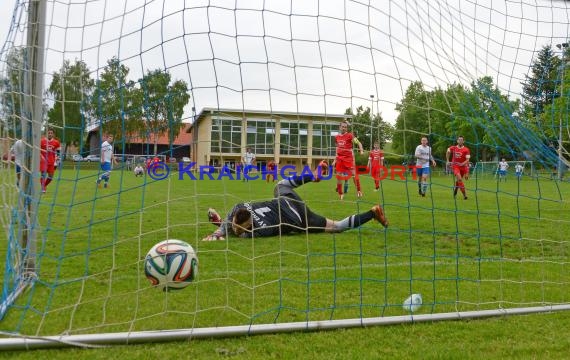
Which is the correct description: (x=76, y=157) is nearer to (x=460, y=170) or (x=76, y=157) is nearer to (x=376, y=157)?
(x=376, y=157)

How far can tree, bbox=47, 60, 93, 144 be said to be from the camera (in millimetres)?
3531

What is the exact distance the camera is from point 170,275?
343cm

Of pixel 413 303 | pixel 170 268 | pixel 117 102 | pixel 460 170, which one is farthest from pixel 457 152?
pixel 117 102

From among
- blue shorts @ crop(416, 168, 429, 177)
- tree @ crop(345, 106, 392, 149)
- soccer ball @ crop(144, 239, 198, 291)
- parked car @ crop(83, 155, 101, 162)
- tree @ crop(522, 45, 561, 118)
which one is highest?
tree @ crop(522, 45, 561, 118)

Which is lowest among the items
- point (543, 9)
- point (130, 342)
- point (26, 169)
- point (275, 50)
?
point (130, 342)

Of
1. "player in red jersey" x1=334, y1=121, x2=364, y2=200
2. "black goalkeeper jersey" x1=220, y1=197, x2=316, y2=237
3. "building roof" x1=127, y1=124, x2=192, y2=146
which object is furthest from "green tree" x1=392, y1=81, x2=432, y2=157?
"black goalkeeper jersey" x1=220, y1=197, x2=316, y2=237

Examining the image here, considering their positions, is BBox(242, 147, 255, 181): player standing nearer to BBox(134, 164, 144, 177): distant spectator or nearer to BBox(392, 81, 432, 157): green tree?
BBox(134, 164, 144, 177): distant spectator

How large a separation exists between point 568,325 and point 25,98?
430 cm

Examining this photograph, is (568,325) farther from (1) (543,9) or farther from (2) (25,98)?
(2) (25,98)

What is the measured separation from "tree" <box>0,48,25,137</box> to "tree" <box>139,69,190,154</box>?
1.02 m

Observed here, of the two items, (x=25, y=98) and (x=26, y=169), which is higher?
(x=25, y=98)

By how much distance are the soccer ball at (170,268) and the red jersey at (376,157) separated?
1.86 meters

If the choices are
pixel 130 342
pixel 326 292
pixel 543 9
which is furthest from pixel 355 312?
pixel 543 9

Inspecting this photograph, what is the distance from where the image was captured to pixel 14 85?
379 cm
